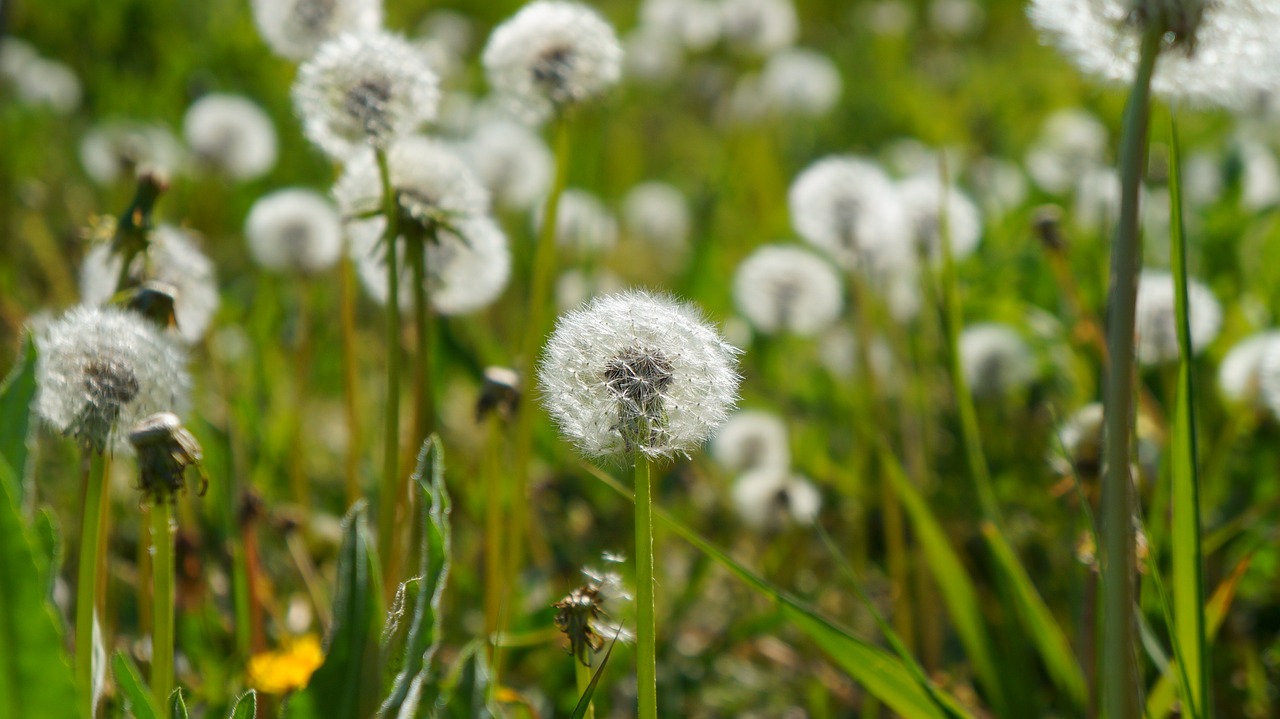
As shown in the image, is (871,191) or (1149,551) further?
(871,191)

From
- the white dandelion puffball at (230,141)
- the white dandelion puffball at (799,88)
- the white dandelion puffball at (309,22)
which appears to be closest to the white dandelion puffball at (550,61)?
the white dandelion puffball at (309,22)

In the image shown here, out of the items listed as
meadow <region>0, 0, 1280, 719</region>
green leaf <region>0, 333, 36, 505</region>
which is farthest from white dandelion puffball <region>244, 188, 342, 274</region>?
green leaf <region>0, 333, 36, 505</region>

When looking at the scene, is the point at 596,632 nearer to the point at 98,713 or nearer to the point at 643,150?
the point at 98,713

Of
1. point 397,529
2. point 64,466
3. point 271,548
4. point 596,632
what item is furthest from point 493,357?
point 596,632

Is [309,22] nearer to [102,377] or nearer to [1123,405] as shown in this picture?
[102,377]

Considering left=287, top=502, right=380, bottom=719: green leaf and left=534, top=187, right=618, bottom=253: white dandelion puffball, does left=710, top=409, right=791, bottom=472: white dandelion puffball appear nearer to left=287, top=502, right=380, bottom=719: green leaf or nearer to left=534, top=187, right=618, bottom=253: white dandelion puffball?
left=534, top=187, right=618, bottom=253: white dandelion puffball
